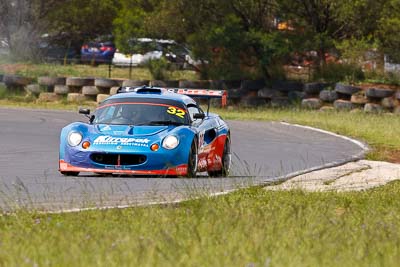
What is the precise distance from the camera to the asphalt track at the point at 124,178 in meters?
12.2

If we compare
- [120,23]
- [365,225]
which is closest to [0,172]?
[365,225]

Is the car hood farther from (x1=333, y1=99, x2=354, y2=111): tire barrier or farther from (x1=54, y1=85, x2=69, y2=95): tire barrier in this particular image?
(x1=54, y1=85, x2=69, y2=95): tire barrier

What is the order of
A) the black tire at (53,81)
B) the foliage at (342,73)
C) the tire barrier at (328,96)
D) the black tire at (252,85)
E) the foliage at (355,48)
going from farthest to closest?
the black tire at (53,81), the foliage at (342,73), the black tire at (252,85), the foliage at (355,48), the tire barrier at (328,96)

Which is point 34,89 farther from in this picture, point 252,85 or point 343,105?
point 343,105

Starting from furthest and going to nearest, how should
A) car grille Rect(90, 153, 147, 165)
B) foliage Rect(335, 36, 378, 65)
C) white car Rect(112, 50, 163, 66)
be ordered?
white car Rect(112, 50, 163, 66) < foliage Rect(335, 36, 378, 65) < car grille Rect(90, 153, 147, 165)

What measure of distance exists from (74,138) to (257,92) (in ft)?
67.3

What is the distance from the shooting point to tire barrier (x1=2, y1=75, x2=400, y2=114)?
3266 centimetres

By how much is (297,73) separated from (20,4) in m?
11.7

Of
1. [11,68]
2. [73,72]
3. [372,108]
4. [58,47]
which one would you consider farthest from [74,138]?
[58,47]

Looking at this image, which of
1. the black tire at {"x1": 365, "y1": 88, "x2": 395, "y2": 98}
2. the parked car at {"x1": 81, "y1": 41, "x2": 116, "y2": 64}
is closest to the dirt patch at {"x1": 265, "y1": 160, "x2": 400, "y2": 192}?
the black tire at {"x1": 365, "y1": 88, "x2": 395, "y2": 98}

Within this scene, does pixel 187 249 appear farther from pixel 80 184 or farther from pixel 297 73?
pixel 297 73

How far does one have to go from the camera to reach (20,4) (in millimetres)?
42969

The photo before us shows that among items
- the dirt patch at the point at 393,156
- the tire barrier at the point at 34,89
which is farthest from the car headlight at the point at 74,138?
the tire barrier at the point at 34,89

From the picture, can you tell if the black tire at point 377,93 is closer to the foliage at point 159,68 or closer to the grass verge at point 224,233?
the foliage at point 159,68
